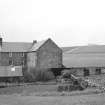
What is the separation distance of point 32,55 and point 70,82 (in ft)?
76.0

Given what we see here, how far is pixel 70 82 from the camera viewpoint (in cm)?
5019

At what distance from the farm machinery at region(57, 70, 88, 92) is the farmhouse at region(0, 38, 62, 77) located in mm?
9637

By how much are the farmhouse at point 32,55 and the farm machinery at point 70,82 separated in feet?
31.6

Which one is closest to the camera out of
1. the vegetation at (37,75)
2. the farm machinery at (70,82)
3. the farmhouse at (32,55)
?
the farm machinery at (70,82)

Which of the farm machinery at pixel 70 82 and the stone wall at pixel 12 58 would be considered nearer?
the farm machinery at pixel 70 82

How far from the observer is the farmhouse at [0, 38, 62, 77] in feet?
223

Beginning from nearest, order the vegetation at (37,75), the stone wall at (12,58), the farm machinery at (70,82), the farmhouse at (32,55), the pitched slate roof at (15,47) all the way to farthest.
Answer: the farm machinery at (70,82) → the vegetation at (37,75) → the farmhouse at (32,55) → the stone wall at (12,58) → the pitched slate roof at (15,47)

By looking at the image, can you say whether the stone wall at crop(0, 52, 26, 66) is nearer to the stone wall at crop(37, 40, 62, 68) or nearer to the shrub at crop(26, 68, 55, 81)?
the stone wall at crop(37, 40, 62, 68)

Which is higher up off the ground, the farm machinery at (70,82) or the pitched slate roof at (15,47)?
the pitched slate roof at (15,47)

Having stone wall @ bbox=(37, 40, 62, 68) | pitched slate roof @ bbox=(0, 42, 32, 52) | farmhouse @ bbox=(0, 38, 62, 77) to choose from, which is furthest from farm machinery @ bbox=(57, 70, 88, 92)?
pitched slate roof @ bbox=(0, 42, 32, 52)

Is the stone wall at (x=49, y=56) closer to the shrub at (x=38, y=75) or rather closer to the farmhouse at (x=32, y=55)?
the farmhouse at (x=32, y=55)

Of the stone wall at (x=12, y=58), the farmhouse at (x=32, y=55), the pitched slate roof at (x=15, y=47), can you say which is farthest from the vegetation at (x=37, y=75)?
the pitched slate roof at (x=15, y=47)

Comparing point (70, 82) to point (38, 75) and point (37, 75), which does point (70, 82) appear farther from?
point (37, 75)

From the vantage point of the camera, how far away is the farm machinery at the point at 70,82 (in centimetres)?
3930
